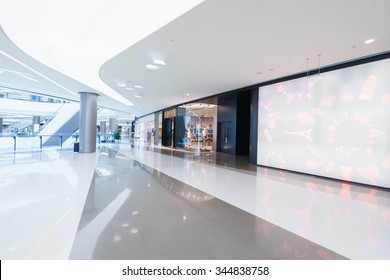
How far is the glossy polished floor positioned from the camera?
227 cm

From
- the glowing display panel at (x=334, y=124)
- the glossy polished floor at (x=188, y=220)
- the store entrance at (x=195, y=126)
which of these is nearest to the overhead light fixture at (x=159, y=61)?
the glossy polished floor at (x=188, y=220)

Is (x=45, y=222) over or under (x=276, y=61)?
under

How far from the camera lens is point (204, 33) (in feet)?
14.6

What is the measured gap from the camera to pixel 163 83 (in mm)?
9359

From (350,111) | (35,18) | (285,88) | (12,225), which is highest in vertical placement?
(35,18)

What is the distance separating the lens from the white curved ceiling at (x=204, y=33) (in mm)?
3647

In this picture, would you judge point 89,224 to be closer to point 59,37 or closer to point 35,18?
point 35,18

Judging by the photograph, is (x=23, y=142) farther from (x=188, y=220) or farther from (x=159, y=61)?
(x=188, y=220)

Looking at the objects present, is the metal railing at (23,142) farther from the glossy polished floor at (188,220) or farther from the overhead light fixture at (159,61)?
the overhead light fixture at (159,61)

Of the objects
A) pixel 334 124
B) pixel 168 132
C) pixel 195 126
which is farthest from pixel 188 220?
pixel 195 126

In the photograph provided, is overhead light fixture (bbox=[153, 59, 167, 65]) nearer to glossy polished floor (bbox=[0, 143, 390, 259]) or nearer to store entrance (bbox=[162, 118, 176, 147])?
glossy polished floor (bbox=[0, 143, 390, 259])

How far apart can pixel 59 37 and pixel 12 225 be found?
20.0 feet

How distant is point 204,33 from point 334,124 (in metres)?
4.89
